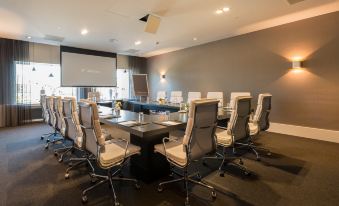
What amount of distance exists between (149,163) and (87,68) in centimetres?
675

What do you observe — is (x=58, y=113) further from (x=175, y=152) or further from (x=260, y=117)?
(x=260, y=117)

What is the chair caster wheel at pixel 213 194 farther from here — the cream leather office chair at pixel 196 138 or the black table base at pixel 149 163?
the black table base at pixel 149 163

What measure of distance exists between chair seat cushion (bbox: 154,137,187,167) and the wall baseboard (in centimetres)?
411

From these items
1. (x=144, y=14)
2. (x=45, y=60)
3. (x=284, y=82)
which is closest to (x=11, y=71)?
(x=45, y=60)

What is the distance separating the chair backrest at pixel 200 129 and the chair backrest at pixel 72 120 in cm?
144

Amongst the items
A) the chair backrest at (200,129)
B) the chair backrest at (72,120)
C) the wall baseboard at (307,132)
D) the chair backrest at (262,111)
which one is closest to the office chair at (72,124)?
the chair backrest at (72,120)

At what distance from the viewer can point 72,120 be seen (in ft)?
8.94

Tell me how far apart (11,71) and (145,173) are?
6.77 meters

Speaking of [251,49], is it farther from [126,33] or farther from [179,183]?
[179,183]

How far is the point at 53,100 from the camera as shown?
357 cm

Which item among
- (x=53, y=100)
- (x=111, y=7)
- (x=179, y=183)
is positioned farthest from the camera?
(x=111, y=7)

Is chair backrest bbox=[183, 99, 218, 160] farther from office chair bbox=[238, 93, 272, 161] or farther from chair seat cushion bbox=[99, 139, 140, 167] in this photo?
office chair bbox=[238, 93, 272, 161]

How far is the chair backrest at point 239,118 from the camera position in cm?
266

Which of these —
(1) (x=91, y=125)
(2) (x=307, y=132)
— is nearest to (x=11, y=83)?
(1) (x=91, y=125)
